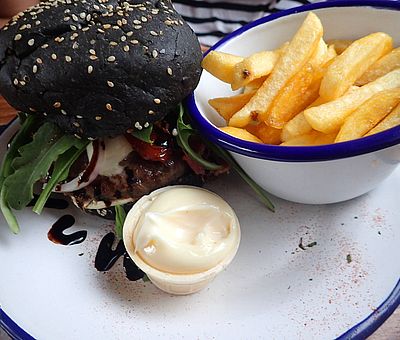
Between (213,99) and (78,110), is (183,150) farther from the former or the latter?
(78,110)

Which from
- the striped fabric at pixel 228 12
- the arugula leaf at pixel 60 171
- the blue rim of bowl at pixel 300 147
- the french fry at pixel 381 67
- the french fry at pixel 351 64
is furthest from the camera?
the striped fabric at pixel 228 12

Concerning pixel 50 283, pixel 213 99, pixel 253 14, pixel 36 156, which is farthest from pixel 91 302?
pixel 253 14

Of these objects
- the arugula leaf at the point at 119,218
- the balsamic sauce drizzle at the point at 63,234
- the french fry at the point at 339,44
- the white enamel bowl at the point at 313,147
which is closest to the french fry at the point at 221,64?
the white enamel bowl at the point at 313,147

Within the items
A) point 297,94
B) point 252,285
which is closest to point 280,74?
point 297,94

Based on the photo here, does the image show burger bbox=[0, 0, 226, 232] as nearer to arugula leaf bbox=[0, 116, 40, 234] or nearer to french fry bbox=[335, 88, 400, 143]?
arugula leaf bbox=[0, 116, 40, 234]

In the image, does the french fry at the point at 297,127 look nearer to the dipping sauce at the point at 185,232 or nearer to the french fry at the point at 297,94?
the french fry at the point at 297,94

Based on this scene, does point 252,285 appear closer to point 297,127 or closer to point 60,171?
point 297,127
